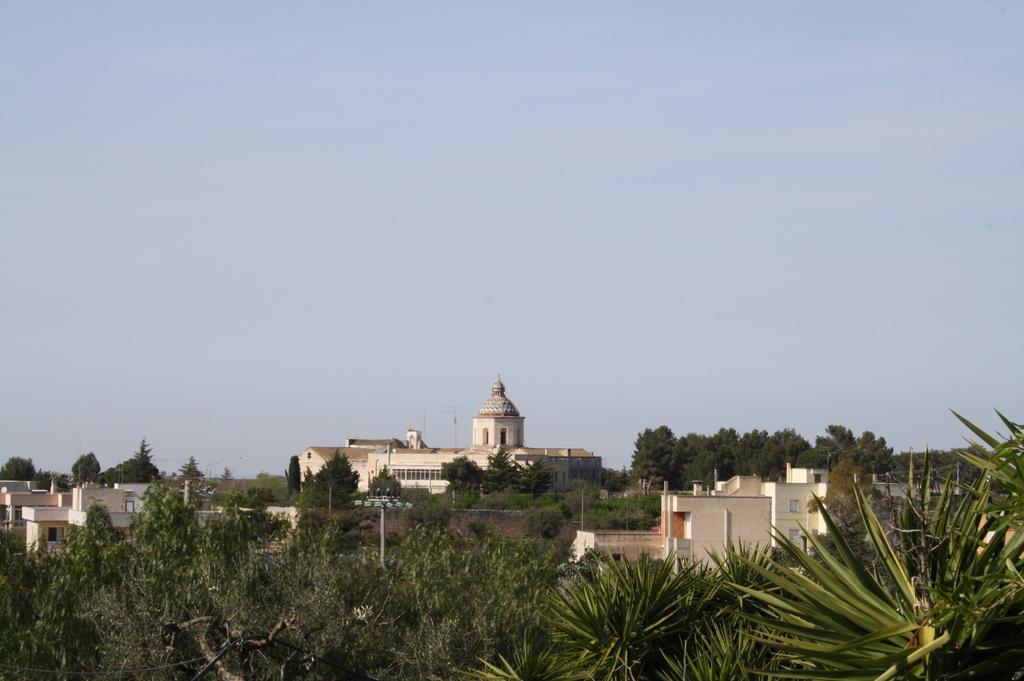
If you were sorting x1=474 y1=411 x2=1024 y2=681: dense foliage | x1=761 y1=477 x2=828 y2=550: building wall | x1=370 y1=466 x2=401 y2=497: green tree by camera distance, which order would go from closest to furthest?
x1=474 y1=411 x2=1024 y2=681: dense foliage < x1=761 y1=477 x2=828 y2=550: building wall < x1=370 y1=466 x2=401 y2=497: green tree

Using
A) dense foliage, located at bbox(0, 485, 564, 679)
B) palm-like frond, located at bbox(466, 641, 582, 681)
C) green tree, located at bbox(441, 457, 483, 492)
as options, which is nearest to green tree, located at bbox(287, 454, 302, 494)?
green tree, located at bbox(441, 457, 483, 492)

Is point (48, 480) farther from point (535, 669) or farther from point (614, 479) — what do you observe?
point (535, 669)

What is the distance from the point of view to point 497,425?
13000 cm

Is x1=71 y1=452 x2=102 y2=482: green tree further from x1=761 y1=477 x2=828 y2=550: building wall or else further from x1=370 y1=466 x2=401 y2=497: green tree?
x1=761 y1=477 x2=828 y2=550: building wall

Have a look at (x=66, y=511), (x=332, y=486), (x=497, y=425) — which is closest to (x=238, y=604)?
(x=66, y=511)

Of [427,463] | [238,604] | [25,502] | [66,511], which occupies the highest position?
[427,463]

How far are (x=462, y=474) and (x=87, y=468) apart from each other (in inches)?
1275

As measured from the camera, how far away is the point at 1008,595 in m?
8.02

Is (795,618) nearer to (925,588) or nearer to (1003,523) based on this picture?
(925,588)

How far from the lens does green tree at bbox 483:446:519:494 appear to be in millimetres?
100125

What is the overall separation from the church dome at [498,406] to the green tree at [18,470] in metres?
40.4

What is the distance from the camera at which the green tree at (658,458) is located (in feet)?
351

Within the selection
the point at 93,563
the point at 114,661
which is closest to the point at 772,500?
the point at 93,563

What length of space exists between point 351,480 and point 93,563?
7249 cm
